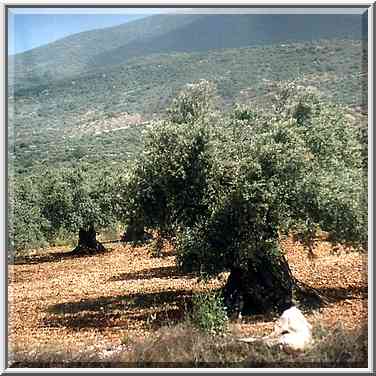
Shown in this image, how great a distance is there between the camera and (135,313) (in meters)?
10.1

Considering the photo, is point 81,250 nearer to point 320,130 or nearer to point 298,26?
point 320,130

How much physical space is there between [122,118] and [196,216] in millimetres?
13250

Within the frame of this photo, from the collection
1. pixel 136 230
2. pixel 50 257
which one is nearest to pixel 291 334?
pixel 136 230

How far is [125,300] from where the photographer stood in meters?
11.6

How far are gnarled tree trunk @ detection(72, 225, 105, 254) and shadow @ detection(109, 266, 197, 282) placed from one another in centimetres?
721

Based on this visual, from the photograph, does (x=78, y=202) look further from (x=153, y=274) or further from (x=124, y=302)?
(x=124, y=302)

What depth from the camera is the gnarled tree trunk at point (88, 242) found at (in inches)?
888

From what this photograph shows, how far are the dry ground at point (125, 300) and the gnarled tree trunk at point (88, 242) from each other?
517 cm

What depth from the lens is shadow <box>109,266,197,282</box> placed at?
1427 cm

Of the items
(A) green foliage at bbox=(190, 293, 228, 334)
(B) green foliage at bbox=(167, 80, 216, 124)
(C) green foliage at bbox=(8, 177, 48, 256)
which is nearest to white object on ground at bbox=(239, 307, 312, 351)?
(A) green foliage at bbox=(190, 293, 228, 334)

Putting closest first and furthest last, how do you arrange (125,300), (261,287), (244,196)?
(244,196) < (261,287) < (125,300)

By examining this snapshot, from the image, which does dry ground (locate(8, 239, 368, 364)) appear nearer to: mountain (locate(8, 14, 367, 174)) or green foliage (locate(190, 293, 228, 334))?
green foliage (locate(190, 293, 228, 334))

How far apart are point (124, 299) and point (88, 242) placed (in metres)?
11.4

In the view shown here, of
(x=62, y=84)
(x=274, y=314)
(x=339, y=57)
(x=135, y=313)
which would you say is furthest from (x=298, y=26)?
(x=339, y=57)
